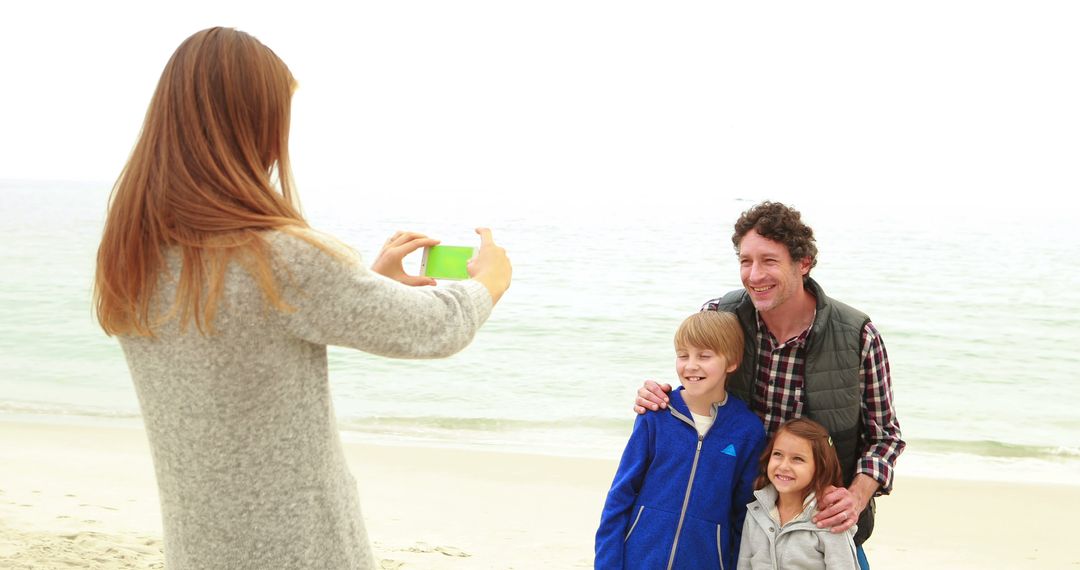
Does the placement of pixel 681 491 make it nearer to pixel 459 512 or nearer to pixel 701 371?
pixel 701 371

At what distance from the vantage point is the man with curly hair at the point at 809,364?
2.71m

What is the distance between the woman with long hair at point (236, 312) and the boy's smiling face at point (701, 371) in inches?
49.6

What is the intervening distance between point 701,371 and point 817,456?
1.31ft

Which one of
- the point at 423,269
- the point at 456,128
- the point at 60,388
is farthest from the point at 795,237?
the point at 456,128

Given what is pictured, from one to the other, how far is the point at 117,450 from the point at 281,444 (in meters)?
6.82

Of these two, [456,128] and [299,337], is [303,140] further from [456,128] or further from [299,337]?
[299,337]

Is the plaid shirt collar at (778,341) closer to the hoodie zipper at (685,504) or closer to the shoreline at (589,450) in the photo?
the hoodie zipper at (685,504)

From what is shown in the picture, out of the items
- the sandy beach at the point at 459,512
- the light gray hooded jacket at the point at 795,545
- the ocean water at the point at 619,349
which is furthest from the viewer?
the ocean water at the point at 619,349

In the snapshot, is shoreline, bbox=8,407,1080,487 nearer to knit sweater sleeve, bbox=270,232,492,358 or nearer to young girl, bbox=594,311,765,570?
young girl, bbox=594,311,765,570

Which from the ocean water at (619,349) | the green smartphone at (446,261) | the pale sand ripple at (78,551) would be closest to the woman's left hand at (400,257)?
the green smartphone at (446,261)

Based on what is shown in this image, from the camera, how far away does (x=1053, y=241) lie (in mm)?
31797

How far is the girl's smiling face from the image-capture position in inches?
103

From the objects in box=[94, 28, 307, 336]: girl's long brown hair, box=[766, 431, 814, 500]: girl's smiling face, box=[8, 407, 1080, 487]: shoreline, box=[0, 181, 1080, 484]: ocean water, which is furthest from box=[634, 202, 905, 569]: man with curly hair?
box=[8, 407, 1080, 487]: shoreline

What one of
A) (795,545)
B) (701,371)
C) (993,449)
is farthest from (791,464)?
(993,449)
